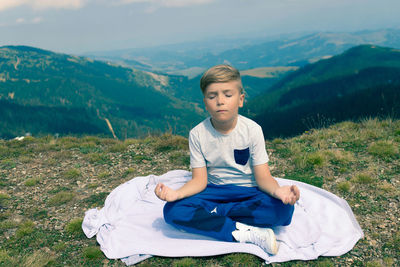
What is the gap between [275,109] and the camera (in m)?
120

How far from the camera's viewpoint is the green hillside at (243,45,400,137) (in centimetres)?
8112

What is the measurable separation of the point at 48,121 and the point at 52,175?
5830 inches

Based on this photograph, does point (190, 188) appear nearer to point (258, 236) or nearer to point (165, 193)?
point (165, 193)

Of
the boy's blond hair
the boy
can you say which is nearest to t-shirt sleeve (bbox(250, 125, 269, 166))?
the boy

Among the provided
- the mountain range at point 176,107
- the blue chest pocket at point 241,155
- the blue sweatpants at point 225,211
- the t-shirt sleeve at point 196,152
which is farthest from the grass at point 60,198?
the mountain range at point 176,107

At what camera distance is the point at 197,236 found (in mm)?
3979

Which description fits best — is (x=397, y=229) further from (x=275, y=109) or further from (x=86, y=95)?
(x=86, y=95)

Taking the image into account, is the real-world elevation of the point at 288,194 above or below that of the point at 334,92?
above

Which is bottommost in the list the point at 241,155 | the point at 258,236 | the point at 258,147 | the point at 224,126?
the point at 258,236

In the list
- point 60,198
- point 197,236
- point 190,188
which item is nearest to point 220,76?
point 190,188

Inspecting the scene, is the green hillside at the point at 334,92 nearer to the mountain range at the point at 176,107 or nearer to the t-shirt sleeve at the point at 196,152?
the mountain range at the point at 176,107

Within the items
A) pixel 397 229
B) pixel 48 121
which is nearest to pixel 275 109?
pixel 48 121

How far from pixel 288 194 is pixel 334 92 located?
13794 centimetres

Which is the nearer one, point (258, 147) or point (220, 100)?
point (220, 100)
